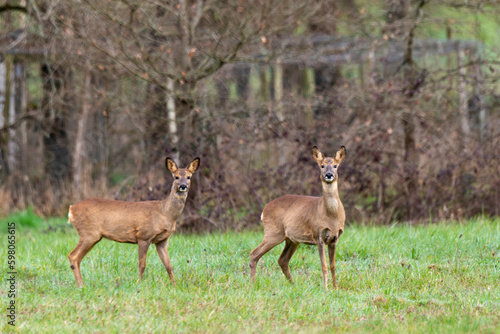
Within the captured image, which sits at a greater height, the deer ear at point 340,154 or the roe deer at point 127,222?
the deer ear at point 340,154

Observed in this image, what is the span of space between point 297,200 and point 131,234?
66.7 inches

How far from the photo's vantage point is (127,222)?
693cm

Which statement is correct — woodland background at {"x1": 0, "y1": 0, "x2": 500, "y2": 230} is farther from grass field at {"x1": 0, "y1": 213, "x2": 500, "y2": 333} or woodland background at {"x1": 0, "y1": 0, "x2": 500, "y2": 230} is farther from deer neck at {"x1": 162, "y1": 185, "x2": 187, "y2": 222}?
deer neck at {"x1": 162, "y1": 185, "x2": 187, "y2": 222}

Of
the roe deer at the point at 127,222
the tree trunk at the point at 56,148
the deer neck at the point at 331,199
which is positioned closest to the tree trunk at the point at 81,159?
the tree trunk at the point at 56,148

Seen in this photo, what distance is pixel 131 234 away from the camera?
6.94m

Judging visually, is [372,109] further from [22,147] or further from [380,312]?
[22,147]

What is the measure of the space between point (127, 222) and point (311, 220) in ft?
5.81

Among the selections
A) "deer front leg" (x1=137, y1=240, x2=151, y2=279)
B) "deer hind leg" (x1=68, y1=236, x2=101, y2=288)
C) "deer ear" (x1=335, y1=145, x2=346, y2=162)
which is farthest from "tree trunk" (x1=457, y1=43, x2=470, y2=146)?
"deer hind leg" (x1=68, y1=236, x2=101, y2=288)

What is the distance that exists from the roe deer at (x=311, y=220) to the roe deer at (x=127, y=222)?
3.06 feet

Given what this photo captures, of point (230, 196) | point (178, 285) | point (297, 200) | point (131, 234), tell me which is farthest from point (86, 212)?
point (230, 196)

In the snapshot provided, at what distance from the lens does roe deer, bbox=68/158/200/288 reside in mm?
6910

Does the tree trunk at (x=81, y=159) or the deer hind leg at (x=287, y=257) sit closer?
the deer hind leg at (x=287, y=257)

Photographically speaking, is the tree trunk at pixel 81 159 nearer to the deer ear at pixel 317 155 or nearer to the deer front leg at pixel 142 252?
the deer front leg at pixel 142 252

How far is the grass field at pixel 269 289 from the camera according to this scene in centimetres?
561
